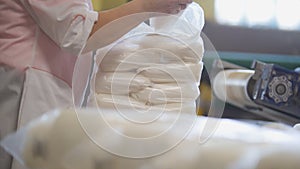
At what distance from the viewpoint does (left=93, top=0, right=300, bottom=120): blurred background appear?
2.53m

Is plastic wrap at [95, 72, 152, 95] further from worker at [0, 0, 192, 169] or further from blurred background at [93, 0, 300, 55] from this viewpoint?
A: blurred background at [93, 0, 300, 55]

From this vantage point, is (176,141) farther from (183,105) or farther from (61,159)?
(183,105)

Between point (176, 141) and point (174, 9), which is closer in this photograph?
point (176, 141)

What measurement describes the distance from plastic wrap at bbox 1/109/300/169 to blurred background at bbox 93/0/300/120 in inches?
85.2

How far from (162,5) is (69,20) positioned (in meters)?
0.12

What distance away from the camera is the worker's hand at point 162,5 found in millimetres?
519

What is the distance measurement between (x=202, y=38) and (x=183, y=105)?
0.29 ft

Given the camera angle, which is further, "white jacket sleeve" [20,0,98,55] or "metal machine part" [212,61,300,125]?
"metal machine part" [212,61,300,125]

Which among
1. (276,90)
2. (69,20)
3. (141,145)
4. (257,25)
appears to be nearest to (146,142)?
(141,145)

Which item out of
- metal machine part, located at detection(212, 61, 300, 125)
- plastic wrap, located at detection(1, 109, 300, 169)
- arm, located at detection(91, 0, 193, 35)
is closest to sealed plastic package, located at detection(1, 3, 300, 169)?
plastic wrap, located at detection(1, 109, 300, 169)

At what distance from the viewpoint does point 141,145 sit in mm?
333

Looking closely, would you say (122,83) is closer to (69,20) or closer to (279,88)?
(69,20)

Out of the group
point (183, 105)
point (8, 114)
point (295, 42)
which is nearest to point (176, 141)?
point (183, 105)

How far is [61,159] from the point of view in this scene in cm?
35
